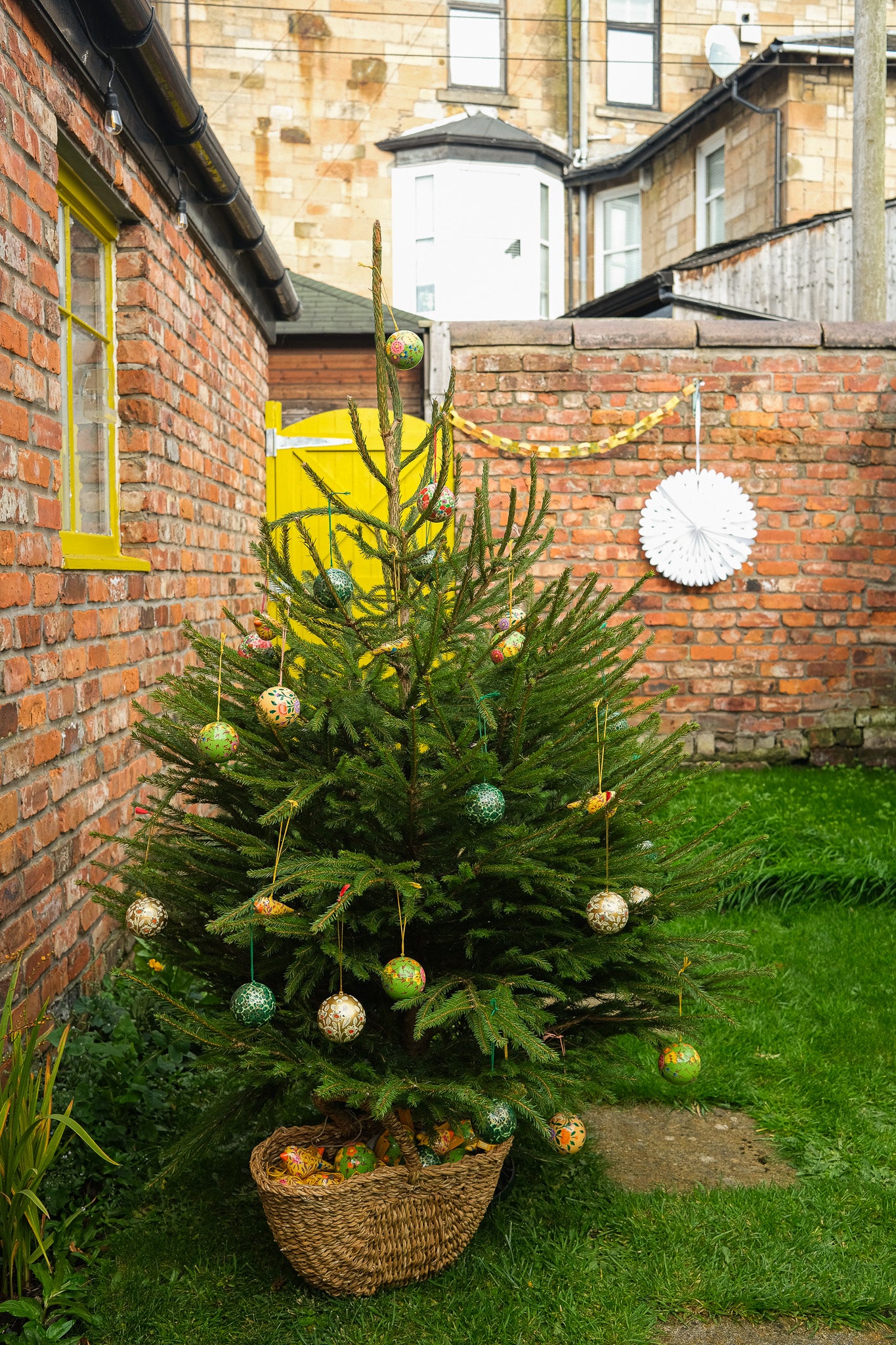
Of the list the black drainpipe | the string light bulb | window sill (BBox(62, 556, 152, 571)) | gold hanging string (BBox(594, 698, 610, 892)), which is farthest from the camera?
the black drainpipe

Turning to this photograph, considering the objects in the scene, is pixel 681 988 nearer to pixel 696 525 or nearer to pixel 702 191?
pixel 696 525

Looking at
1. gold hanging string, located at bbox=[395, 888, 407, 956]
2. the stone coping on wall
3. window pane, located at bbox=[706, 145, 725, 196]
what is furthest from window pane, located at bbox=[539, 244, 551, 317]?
gold hanging string, located at bbox=[395, 888, 407, 956]

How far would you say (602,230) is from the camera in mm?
16938

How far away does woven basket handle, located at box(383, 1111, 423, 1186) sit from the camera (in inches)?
89.4

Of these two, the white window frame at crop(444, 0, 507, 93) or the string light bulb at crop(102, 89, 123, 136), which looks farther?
the white window frame at crop(444, 0, 507, 93)

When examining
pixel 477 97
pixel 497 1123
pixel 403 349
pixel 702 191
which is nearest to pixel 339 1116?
pixel 497 1123

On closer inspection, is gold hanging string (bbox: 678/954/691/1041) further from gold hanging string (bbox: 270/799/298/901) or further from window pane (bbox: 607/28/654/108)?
window pane (bbox: 607/28/654/108)

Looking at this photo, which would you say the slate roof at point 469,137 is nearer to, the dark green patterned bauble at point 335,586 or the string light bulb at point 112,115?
the string light bulb at point 112,115

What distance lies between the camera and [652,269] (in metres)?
16.6

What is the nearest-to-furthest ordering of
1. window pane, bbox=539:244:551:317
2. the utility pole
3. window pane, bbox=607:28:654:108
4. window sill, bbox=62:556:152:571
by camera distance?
1. window sill, bbox=62:556:152:571
2. the utility pole
3. window pane, bbox=539:244:551:317
4. window pane, bbox=607:28:654:108

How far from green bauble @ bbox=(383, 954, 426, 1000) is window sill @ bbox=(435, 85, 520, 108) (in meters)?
16.2

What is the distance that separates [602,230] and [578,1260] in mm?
16579

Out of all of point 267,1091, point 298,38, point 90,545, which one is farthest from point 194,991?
point 298,38

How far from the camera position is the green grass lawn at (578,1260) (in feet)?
7.47
